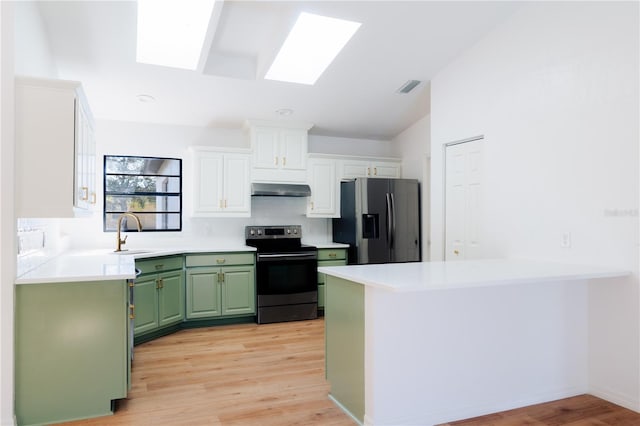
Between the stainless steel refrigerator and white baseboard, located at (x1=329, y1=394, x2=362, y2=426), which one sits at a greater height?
the stainless steel refrigerator

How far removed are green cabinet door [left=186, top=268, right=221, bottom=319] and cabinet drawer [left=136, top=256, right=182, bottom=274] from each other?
173 mm

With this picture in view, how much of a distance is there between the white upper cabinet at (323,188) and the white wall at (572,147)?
1842mm

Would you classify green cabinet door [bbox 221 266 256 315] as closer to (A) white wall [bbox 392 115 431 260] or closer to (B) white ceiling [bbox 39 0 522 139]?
(B) white ceiling [bbox 39 0 522 139]

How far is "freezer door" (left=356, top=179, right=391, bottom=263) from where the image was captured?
4.80 metres

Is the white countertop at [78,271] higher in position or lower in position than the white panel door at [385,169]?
lower

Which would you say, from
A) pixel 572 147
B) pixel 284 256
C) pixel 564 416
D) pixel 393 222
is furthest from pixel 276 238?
pixel 564 416

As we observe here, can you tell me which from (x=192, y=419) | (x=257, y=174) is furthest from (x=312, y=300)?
(x=192, y=419)

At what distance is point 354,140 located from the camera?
566 cm

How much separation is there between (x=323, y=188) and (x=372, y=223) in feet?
2.46

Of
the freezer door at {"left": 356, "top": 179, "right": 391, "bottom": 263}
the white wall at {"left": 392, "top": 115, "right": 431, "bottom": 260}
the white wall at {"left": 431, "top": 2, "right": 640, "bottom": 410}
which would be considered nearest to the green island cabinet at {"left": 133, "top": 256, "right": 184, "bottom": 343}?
the freezer door at {"left": 356, "top": 179, "right": 391, "bottom": 263}

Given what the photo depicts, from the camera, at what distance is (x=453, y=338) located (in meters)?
2.43

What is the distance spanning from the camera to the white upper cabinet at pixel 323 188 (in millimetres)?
5070

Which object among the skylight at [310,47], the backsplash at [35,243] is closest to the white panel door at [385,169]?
the skylight at [310,47]

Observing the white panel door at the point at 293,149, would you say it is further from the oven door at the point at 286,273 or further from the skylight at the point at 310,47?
the oven door at the point at 286,273
